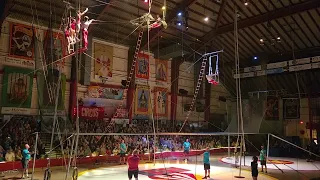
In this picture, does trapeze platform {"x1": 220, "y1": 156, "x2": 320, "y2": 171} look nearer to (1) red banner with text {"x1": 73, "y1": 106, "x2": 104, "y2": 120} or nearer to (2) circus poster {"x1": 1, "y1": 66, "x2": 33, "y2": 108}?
(1) red banner with text {"x1": 73, "y1": 106, "x2": 104, "y2": 120}

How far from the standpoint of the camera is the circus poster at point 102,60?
1848 centimetres

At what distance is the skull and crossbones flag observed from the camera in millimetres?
15102

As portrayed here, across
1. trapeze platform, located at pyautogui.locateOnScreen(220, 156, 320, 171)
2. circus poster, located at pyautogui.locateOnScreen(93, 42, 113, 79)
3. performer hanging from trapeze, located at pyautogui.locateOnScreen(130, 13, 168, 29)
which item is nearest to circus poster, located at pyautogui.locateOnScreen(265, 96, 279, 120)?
trapeze platform, located at pyautogui.locateOnScreen(220, 156, 320, 171)

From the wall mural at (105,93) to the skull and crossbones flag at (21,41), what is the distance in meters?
4.02

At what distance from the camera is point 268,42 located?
68.1 feet

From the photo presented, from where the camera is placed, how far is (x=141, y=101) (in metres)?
20.7

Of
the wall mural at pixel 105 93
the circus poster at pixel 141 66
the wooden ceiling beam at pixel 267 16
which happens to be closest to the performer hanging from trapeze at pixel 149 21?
the wall mural at pixel 105 93

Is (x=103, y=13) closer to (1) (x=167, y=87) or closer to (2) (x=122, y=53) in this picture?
(2) (x=122, y=53)

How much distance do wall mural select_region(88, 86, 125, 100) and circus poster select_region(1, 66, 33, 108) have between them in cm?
370

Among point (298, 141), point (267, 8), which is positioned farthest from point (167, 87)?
point (298, 141)

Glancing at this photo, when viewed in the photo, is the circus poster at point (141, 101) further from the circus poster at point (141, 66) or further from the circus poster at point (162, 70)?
the circus poster at point (162, 70)

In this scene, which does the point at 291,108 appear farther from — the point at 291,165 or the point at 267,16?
the point at 291,165

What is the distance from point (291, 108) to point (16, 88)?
19.0 meters

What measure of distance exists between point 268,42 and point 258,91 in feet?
11.6
